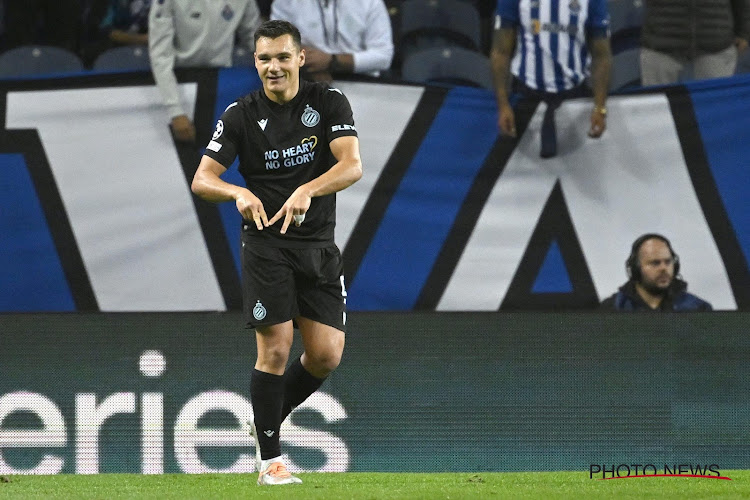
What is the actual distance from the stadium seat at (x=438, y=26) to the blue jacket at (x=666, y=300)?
2868mm

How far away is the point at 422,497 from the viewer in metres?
5.08

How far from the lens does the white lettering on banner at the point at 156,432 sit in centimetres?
698

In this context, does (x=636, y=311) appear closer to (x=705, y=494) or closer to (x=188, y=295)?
(x=705, y=494)

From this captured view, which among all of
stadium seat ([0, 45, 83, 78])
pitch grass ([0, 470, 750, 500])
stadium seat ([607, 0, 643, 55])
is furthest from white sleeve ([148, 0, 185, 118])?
stadium seat ([607, 0, 643, 55])

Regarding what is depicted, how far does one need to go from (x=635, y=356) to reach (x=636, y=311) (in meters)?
0.23

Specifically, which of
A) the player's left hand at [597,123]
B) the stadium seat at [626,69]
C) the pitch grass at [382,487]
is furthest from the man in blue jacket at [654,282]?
the stadium seat at [626,69]

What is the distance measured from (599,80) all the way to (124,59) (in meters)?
3.35

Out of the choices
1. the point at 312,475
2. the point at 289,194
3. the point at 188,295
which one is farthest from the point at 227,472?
the point at 289,194

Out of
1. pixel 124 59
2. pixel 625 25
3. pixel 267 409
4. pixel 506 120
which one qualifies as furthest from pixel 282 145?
pixel 625 25

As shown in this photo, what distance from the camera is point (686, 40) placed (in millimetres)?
8500

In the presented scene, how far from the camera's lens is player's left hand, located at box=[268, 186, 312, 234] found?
516cm

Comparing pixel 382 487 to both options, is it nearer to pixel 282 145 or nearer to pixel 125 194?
pixel 282 145

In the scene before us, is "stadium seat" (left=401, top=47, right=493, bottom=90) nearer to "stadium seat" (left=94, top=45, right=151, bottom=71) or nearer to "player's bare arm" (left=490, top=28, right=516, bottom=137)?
"player's bare arm" (left=490, top=28, right=516, bottom=137)

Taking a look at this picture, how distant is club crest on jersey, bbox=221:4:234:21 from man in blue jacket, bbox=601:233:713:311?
2812mm
